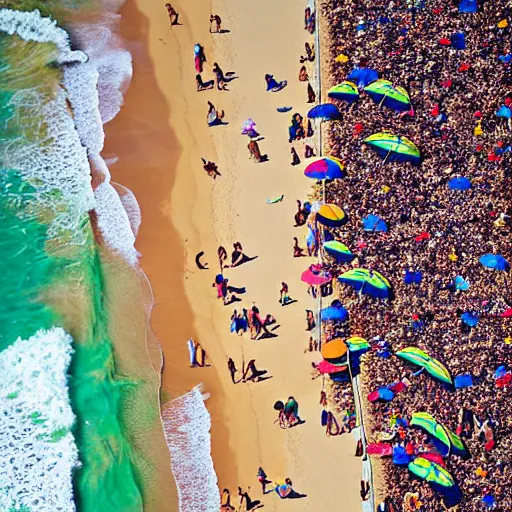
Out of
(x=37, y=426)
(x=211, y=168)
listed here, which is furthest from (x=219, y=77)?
(x=37, y=426)

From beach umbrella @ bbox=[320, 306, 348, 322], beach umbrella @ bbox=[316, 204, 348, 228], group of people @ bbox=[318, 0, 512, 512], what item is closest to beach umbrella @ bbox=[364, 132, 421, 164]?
group of people @ bbox=[318, 0, 512, 512]

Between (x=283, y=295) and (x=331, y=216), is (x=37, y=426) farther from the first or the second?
(x=331, y=216)

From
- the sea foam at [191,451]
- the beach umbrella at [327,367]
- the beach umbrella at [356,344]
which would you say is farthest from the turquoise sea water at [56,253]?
the beach umbrella at [356,344]

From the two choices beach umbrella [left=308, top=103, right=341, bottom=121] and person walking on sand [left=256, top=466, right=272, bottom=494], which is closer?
person walking on sand [left=256, top=466, right=272, bottom=494]

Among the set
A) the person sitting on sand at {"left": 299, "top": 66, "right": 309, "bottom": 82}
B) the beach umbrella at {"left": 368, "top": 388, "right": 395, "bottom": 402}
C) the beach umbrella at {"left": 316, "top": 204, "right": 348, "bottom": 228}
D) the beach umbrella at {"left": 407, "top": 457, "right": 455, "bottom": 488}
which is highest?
the person sitting on sand at {"left": 299, "top": 66, "right": 309, "bottom": 82}

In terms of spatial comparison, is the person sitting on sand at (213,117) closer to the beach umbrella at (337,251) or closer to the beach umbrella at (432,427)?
the beach umbrella at (337,251)

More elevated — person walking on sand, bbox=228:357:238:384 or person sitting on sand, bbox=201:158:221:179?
person sitting on sand, bbox=201:158:221:179

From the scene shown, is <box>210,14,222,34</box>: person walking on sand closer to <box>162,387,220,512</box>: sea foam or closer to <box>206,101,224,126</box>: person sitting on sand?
<box>206,101,224,126</box>: person sitting on sand

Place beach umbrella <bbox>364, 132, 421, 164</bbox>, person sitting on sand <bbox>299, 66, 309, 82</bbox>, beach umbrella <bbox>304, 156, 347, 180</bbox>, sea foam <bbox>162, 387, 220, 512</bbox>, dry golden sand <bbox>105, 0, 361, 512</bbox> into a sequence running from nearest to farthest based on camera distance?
sea foam <bbox>162, 387, 220, 512</bbox>, dry golden sand <bbox>105, 0, 361, 512</bbox>, beach umbrella <bbox>304, 156, 347, 180</bbox>, beach umbrella <bbox>364, 132, 421, 164</bbox>, person sitting on sand <bbox>299, 66, 309, 82</bbox>
